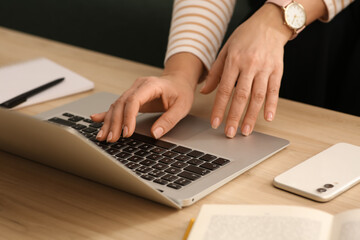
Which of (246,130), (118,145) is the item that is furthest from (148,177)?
(246,130)

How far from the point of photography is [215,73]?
0.97 m

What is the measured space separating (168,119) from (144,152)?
0.33ft

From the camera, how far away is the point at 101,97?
1.05 m

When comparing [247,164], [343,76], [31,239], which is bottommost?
[31,239]

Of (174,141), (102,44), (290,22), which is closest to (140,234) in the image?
(174,141)

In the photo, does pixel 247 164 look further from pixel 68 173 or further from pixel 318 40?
pixel 318 40

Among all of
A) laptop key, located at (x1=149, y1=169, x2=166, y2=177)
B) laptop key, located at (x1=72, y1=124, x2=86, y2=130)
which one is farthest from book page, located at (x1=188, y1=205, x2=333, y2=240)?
laptop key, located at (x1=72, y1=124, x2=86, y2=130)

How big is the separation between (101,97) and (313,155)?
410 mm

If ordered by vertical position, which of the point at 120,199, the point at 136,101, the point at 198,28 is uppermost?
the point at 198,28

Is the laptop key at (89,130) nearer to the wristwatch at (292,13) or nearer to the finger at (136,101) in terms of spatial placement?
the finger at (136,101)

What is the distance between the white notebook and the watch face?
39 centimetres

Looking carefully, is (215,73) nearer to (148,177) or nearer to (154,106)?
(154,106)

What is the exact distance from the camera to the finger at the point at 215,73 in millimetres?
968

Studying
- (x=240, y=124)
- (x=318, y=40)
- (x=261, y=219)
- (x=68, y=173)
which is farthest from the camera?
(x=318, y=40)
